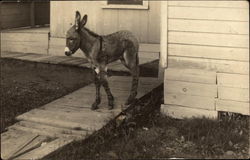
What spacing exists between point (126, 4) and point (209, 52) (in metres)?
4.81

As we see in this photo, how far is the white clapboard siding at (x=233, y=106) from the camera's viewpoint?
21.5 ft

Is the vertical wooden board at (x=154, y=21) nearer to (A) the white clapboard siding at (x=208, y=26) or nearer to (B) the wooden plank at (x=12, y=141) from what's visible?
(A) the white clapboard siding at (x=208, y=26)

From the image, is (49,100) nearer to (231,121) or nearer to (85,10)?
(231,121)

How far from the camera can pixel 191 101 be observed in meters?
6.92

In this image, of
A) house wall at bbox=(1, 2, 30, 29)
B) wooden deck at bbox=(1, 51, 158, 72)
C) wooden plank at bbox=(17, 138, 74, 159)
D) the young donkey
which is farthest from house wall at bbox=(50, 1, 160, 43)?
wooden plank at bbox=(17, 138, 74, 159)

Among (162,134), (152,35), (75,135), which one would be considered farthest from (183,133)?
(152,35)

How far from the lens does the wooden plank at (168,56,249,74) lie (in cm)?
654

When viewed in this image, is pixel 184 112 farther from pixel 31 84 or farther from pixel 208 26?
pixel 31 84

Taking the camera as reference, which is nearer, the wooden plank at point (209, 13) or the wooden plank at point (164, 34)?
the wooden plank at point (209, 13)

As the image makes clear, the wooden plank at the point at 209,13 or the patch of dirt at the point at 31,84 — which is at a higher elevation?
the wooden plank at the point at 209,13

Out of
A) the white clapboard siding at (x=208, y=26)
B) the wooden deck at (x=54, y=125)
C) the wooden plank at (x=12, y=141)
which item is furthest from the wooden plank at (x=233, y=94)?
the wooden plank at (x=12, y=141)

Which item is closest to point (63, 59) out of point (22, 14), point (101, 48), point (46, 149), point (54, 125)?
point (22, 14)

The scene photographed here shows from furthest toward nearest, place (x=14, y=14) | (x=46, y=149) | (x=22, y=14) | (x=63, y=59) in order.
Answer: (x=22, y=14) < (x=14, y=14) < (x=63, y=59) < (x=46, y=149)

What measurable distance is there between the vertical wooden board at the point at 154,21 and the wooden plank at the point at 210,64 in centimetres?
393
